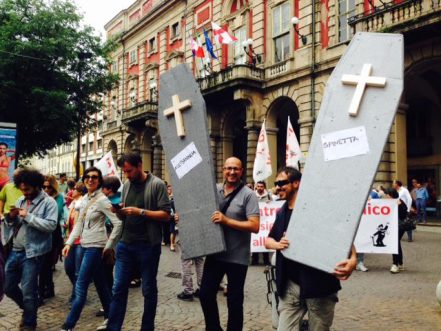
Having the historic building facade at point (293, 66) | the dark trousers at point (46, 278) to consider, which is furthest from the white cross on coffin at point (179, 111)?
the historic building facade at point (293, 66)

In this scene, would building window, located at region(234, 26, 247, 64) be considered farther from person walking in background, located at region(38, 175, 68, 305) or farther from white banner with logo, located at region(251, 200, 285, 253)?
person walking in background, located at region(38, 175, 68, 305)

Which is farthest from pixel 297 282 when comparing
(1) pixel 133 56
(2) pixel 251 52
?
(1) pixel 133 56

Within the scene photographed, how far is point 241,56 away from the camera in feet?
77.2

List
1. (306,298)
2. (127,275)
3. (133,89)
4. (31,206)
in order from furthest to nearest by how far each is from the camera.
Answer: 1. (133,89)
2. (31,206)
3. (127,275)
4. (306,298)

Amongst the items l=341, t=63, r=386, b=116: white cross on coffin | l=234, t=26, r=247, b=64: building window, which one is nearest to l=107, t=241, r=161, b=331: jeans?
l=341, t=63, r=386, b=116: white cross on coffin

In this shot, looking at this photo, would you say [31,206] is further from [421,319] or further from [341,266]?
[421,319]

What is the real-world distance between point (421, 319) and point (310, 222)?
3511 mm

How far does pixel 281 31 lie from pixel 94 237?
714 inches

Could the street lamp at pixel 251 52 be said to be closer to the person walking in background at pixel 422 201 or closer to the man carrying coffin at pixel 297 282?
the person walking in background at pixel 422 201

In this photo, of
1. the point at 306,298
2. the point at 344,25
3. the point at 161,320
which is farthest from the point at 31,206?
the point at 344,25

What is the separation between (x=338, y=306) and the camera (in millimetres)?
6246

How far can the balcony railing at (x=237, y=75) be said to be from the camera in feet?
69.1

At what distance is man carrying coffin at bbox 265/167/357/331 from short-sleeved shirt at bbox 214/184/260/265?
1.95ft

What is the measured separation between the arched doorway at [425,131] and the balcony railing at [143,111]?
1539 centimetres
